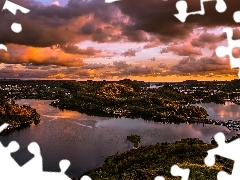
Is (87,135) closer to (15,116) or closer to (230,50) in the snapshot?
(15,116)

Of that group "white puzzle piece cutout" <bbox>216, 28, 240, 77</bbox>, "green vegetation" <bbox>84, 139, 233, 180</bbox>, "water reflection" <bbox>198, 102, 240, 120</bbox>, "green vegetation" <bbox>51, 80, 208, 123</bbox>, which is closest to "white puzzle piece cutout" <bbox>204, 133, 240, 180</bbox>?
"white puzzle piece cutout" <bbox>216, 28, 240, 77</bbox>

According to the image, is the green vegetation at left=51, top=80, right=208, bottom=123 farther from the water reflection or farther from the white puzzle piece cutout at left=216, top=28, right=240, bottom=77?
the white puzzle piece cutout at left=216, top=28, right=240, bottom=77

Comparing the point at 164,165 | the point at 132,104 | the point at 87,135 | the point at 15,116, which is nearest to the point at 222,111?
the point at 132,104

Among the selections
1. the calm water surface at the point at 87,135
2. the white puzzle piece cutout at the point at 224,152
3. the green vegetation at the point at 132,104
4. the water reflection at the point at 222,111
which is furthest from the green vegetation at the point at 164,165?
the water reflection at the point at 222,111

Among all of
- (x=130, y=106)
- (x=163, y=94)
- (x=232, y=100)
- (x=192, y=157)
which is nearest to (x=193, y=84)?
(x=232, y=100)

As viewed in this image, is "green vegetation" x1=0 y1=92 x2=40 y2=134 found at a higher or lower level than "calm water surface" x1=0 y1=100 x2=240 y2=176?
higher

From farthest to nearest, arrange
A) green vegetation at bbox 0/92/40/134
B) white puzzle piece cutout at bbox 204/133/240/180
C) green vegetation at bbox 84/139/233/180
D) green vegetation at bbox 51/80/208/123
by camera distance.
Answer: green vegetation at bbox 51/80/208/123, green vegetation at bbox 0/92/40/134, green vegetation at bbox 84/139/233/180, white puzzle piece cutout at bbox 204/133/240/180

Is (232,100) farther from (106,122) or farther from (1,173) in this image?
(1,173)
